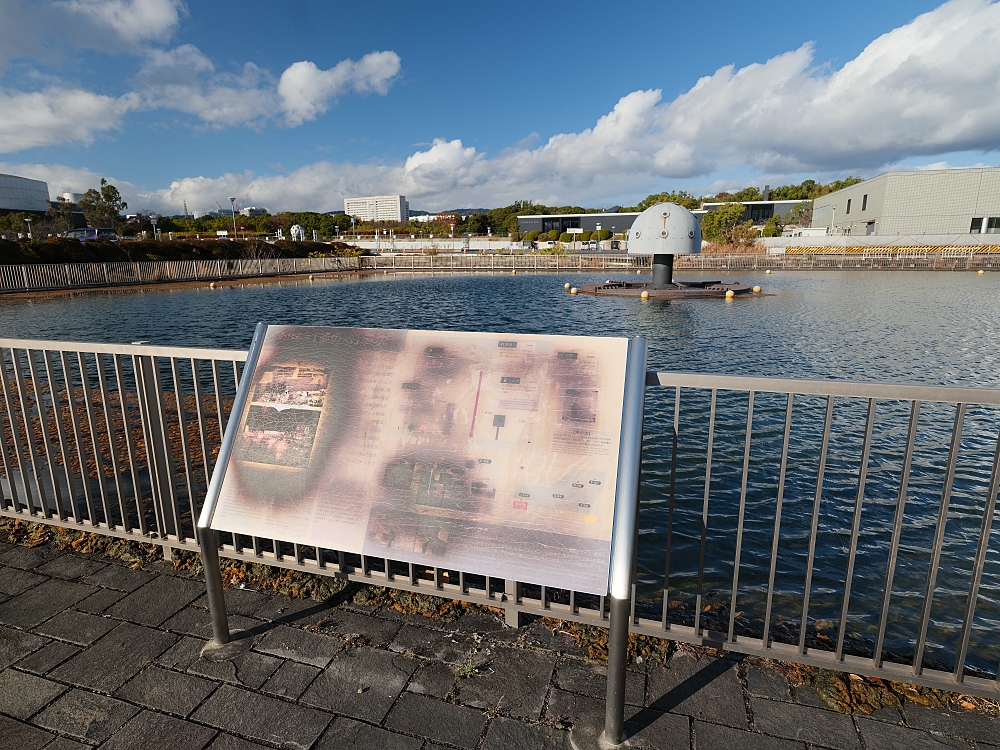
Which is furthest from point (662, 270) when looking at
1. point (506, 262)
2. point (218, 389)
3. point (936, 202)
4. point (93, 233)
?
point (93, 233)

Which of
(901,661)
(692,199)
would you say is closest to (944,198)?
(692,199)

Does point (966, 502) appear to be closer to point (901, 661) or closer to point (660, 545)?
point (660, 545)

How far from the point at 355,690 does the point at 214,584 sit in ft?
3.08

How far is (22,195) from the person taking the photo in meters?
123

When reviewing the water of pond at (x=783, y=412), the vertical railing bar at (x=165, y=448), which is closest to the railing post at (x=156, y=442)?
the vertical railing bar at (x=165, y=448)

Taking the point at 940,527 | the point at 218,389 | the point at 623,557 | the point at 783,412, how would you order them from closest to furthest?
the point at 623,557 < the point at 940,527 < the point at 218,389 < the point at 783,412

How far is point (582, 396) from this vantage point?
2.46 metres

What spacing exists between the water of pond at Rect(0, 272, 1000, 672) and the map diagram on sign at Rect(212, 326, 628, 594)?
1.98m

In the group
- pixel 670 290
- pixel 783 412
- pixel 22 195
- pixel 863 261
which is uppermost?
pixel 22 195

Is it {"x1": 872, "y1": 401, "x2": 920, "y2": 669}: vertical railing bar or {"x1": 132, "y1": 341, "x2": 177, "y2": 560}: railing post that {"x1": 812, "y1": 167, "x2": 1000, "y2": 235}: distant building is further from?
{"x1": 132, "y1": 341, "x2": 177, "y2": 560}: railing post

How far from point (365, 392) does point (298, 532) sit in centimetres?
73

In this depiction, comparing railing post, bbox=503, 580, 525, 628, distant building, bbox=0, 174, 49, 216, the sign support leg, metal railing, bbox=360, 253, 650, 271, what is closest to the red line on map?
railing post, bbox=503, 580, 525, 628

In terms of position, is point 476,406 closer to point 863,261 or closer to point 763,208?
point 863,261

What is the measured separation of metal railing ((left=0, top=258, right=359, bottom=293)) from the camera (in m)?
36.0
